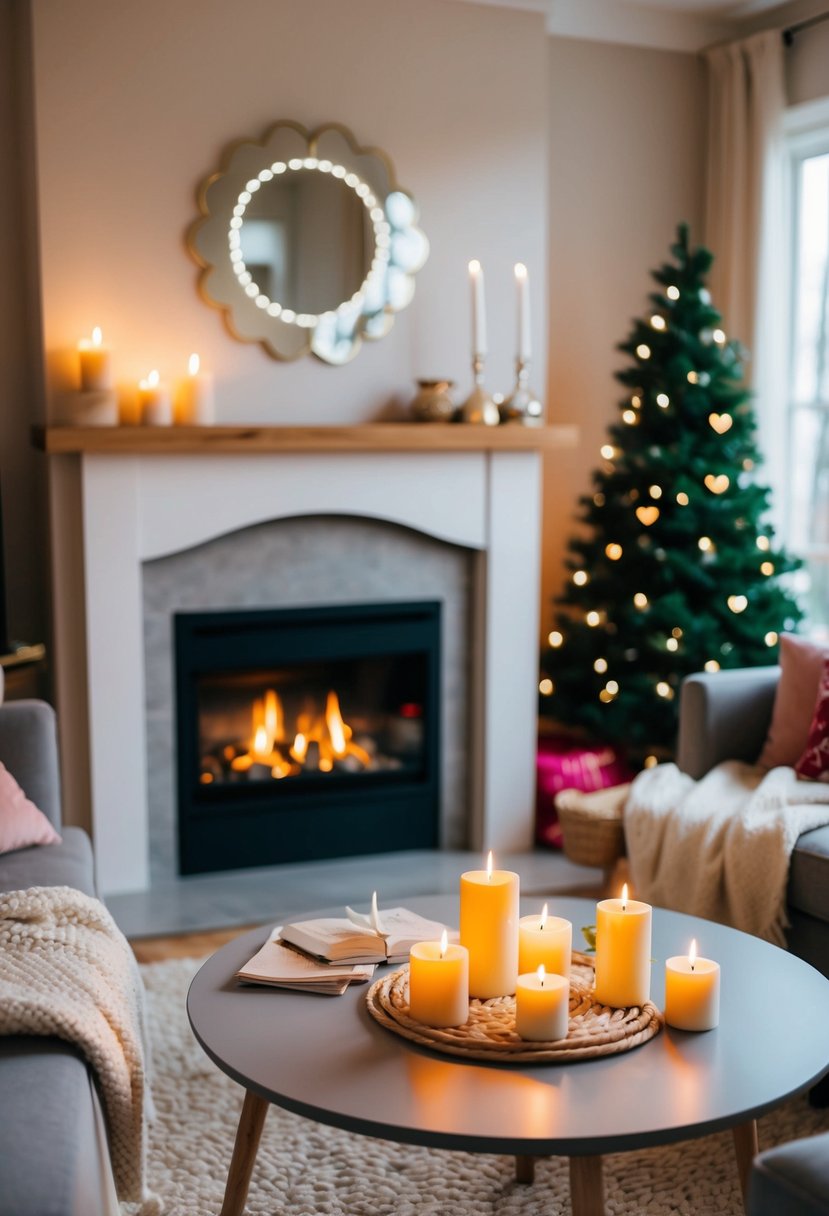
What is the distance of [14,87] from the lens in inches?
152

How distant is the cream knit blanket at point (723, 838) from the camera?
113 inches

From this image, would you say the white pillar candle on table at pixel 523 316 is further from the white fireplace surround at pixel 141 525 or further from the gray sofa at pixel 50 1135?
the gray sofa at pixel 50 1135

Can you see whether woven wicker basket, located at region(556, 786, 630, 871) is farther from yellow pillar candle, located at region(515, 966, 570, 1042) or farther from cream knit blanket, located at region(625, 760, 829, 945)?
→ yellow pillar candle, located at region(515, 966, 570, 1042)

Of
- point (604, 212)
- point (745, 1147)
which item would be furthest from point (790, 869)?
point (604, 212)

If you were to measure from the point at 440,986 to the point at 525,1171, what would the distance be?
0.65 meters

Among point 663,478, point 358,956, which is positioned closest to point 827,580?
point 663,478

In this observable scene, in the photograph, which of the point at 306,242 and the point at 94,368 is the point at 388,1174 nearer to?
the point at 94,368

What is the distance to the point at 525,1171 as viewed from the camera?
91.7 inches

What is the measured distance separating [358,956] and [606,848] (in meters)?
1.34

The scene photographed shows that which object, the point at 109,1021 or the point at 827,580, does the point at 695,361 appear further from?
the point at 109,1021

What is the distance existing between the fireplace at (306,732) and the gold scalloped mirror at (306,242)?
828 mm

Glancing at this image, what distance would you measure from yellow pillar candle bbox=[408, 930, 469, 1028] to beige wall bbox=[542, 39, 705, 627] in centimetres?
294

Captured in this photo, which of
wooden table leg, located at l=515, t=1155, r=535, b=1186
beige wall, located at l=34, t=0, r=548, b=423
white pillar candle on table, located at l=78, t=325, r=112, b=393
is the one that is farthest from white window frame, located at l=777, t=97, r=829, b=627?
wooden table leg, located at l=515, t=1155, r=535, b=1186

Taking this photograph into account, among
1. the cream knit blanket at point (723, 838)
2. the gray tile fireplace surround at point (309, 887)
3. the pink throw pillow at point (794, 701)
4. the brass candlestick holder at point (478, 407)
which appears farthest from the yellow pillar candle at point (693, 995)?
the brass candlestick holder at point (478, 407)
